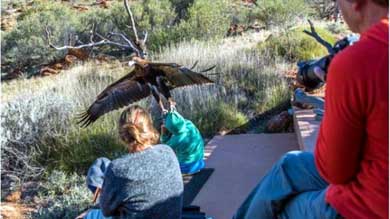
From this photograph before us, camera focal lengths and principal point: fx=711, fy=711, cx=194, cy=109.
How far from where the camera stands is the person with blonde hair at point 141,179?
2.83 m

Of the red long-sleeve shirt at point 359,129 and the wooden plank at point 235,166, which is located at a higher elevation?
the red long-sleeve shirt at point 359,129

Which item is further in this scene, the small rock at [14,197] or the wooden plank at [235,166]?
the small rock at [14,197]

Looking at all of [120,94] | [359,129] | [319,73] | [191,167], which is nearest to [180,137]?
[191,167]

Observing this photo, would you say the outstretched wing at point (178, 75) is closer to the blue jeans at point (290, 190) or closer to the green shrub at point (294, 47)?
the blue jeans at point (290, 190)

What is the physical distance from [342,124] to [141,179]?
135cm

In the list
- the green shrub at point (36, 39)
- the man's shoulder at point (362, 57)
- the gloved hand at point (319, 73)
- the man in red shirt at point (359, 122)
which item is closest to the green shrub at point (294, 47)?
the green shrub at point (36, 39)

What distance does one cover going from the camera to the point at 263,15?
17.0 m

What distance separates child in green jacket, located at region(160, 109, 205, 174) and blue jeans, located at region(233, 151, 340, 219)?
2.01 m

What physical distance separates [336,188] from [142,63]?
2.61 meters

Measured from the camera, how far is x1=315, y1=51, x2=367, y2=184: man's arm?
156 centimetres

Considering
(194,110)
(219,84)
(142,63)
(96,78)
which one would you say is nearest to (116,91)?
(142,63)

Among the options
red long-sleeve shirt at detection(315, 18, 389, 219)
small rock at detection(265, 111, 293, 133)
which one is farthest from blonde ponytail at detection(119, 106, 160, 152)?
small rock at detection(265, 111, 293, 133)

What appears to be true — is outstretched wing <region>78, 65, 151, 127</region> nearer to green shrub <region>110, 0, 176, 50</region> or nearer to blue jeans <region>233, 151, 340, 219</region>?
blue jeans <region>233, 151, 340, 219</region>

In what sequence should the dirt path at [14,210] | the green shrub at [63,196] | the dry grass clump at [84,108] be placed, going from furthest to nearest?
the dry grass clump at [84,108], the dirt path at [14,210], the green shrub at [63,196]
